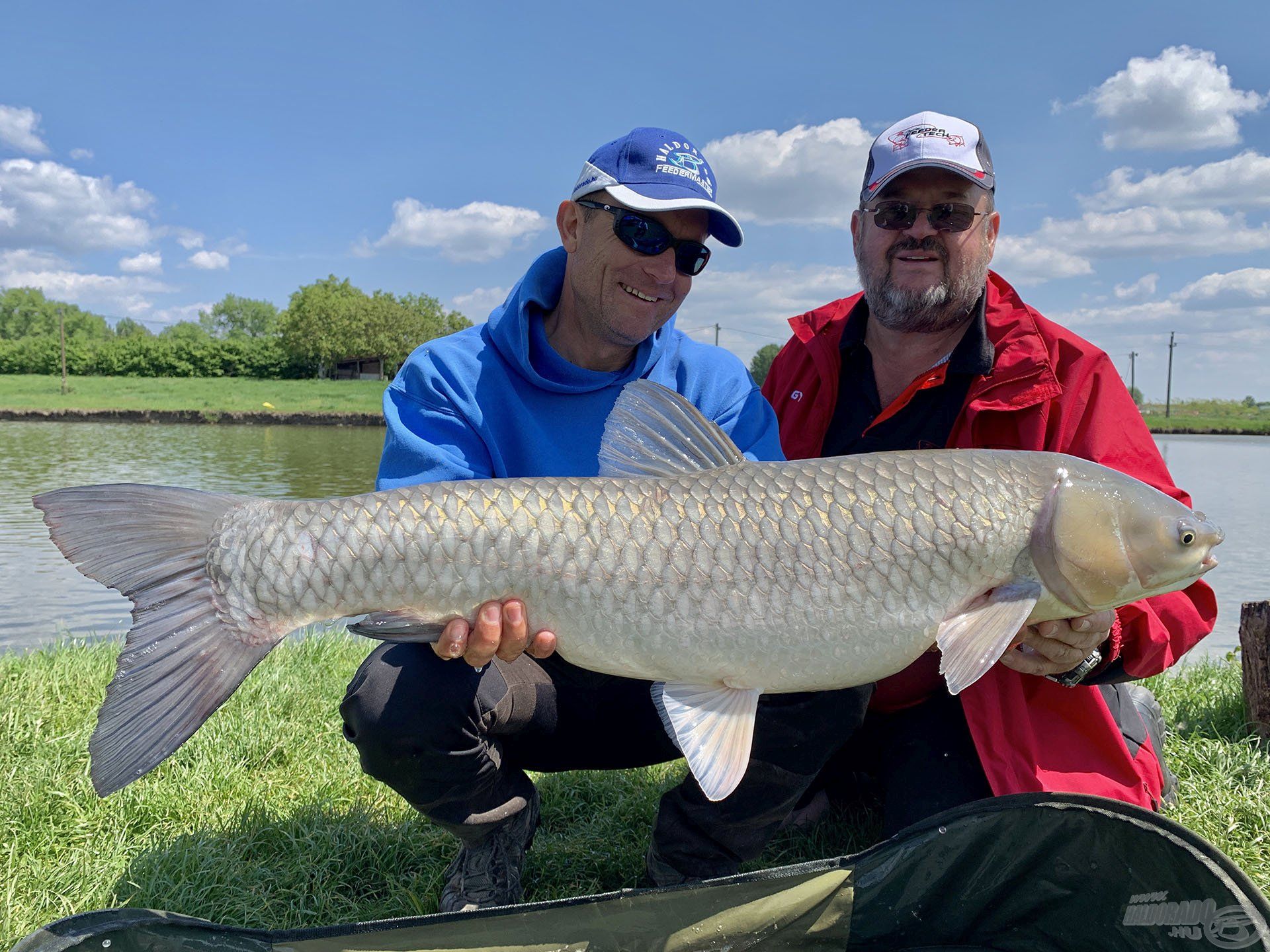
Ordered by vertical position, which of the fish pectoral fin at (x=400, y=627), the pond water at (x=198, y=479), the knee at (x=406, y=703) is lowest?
the pond water at (x=198, y=479)

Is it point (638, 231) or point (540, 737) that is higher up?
point (638, 231)

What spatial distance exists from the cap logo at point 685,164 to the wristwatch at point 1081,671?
1.60 m

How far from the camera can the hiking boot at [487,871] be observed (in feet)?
7.36

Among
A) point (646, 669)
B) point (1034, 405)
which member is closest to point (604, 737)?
point (646, 669)

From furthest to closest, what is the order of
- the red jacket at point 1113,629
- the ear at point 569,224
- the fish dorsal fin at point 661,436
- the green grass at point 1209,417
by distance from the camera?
the green grass at point 1209,417, the ear at point 569,224, the red jacket at point 1113,629, the fish dorsal fin at point 661,436

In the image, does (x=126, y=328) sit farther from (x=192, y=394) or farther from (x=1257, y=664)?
(x=1257, y=664)

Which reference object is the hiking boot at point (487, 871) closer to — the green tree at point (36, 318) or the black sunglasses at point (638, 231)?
the black sunglasses at point (638, 231)

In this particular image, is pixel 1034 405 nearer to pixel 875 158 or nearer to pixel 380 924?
pixel 875 158

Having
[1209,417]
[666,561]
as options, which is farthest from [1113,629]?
[1209,417]

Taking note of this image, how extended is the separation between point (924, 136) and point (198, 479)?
16127mm

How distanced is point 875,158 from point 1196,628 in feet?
5.74

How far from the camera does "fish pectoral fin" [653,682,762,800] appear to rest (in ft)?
6.28

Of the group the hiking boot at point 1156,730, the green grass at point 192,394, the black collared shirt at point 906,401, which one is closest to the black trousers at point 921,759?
the hiking boot at point 1156,730

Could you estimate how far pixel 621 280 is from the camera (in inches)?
99.3
